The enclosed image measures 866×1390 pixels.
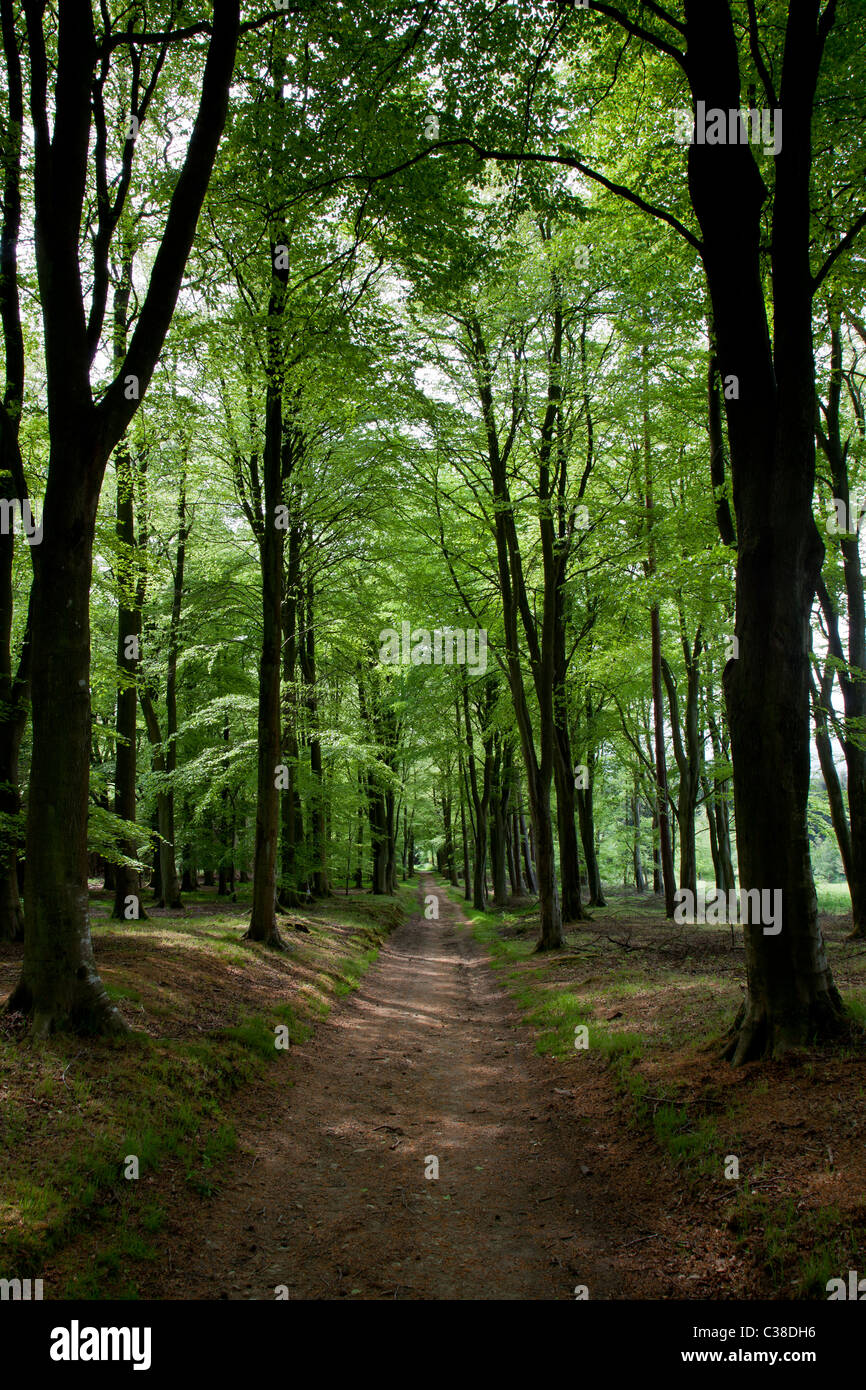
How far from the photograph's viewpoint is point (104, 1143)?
14.9ft

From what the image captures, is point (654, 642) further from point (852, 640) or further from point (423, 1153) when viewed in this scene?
point (423, 1153)

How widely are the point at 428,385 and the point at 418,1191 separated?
1344cm

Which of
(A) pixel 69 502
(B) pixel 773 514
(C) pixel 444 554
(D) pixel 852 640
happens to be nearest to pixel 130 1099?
(A) pixel 69 502

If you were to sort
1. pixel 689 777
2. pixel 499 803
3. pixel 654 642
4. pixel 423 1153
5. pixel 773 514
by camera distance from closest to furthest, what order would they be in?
pixel 773 514
pixel 423 1153
pixel 654 642
pixel 689 777
pixel 499 803

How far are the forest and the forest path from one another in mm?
37

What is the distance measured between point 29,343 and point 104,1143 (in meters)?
11.6

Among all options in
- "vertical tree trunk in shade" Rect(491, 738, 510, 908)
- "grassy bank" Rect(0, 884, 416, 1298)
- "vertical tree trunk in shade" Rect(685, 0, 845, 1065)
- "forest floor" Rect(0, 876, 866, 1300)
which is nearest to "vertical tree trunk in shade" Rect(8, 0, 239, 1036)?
"grassy bank" Rect(0, 884, 416, 1298)

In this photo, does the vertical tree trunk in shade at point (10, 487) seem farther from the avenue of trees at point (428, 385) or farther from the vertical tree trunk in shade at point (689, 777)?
the vertical tree trunk in shade at point (689, 777)

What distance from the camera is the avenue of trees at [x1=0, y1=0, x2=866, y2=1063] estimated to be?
5.46 metres

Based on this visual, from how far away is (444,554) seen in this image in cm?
1648

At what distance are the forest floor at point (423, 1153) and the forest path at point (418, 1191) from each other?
0.02 metres

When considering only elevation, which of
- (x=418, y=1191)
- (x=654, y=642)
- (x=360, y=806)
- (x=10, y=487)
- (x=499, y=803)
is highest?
(x=10, y=487)
